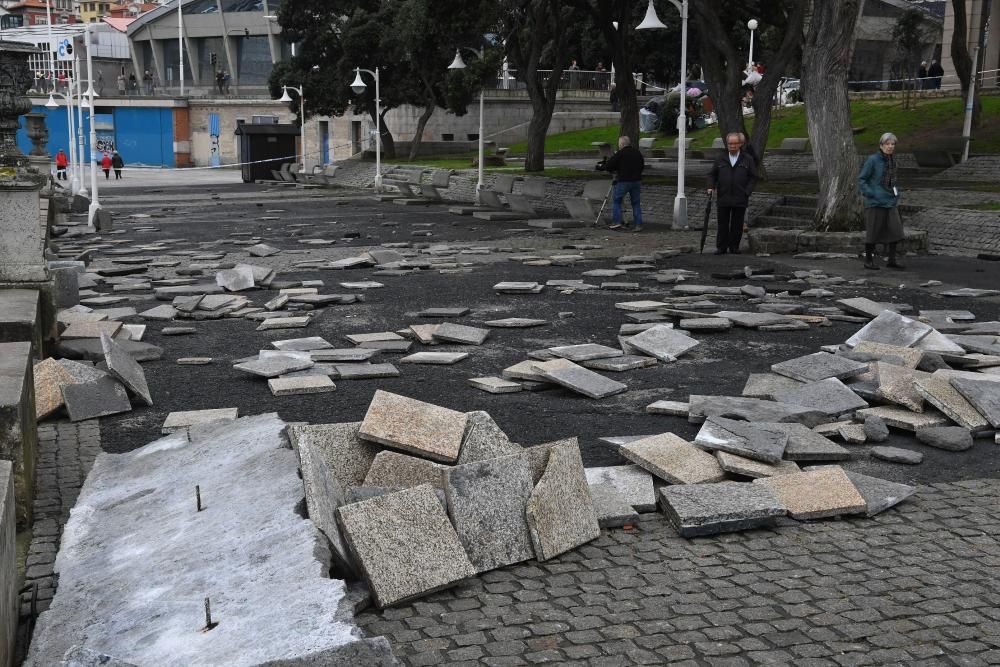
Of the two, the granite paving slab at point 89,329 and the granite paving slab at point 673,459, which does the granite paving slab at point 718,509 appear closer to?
the granite paving slab at point 673,459

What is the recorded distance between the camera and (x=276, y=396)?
8297mm

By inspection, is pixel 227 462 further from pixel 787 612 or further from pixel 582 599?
pixel 787 612

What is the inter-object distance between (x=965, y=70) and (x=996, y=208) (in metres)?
16.4

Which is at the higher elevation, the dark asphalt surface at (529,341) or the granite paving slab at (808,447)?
the granite paving slab at (808,447)

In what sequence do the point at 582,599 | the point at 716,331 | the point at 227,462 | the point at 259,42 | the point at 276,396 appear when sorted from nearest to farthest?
the point at 582,599 → the point at 227,462 → the point at 276,396 → the point at 716,331 → the point at 259,42

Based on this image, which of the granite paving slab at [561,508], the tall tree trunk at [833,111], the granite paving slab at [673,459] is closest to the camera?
the granite paving slab at [561,508]

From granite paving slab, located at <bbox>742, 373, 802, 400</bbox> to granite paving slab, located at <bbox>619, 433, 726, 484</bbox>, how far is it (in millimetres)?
1653

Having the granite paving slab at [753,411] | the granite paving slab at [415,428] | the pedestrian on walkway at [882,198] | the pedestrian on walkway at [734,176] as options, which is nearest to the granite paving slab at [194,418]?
the granite paving slab at [415,428]

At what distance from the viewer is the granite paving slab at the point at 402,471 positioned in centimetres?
518

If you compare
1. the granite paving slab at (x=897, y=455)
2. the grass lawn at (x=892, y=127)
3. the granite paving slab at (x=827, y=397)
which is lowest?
the granite paving slab at (x=897, y=455)

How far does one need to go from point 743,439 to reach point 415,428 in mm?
2038

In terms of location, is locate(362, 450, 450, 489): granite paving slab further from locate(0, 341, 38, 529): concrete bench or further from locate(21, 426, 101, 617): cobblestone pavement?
locate(0, 341, 38, 529): concrete bench

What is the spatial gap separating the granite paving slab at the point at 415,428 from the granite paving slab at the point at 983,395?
3.61 m

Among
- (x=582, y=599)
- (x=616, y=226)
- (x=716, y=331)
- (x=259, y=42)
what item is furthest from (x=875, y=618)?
(x=259, y=42)
